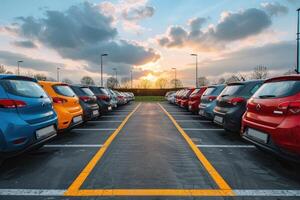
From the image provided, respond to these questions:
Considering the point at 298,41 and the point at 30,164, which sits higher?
the point at 298,41

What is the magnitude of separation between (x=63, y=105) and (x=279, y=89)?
545 centimetres

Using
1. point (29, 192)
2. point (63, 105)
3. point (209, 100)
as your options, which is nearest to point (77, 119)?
point (63, 105)

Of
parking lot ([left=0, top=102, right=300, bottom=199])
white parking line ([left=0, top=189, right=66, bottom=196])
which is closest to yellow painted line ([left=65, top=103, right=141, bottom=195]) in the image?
parking lot ([left=0, top=102, right=300, bottom=199])

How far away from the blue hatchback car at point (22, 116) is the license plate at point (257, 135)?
156 inches

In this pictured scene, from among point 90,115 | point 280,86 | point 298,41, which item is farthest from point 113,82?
point 280,86

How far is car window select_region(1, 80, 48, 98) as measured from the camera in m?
5.07

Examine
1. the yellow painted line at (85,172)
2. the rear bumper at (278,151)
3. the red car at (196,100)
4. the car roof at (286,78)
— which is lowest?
the yellow painted line at (85,172)

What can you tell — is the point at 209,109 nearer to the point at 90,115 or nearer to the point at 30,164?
the point at 90,115

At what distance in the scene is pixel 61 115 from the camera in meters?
7.85

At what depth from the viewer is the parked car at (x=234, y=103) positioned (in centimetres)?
773

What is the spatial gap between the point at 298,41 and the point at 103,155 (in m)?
25.2

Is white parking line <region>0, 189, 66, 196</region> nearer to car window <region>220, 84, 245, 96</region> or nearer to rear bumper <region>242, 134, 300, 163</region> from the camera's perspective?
rear bumper <region>242, 134, 300, 163</region>

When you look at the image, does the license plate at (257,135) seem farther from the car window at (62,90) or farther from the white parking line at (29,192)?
the car window at (62,90)

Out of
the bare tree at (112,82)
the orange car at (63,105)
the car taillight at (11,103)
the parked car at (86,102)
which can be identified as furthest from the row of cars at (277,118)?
the bare tree at (112,82)
